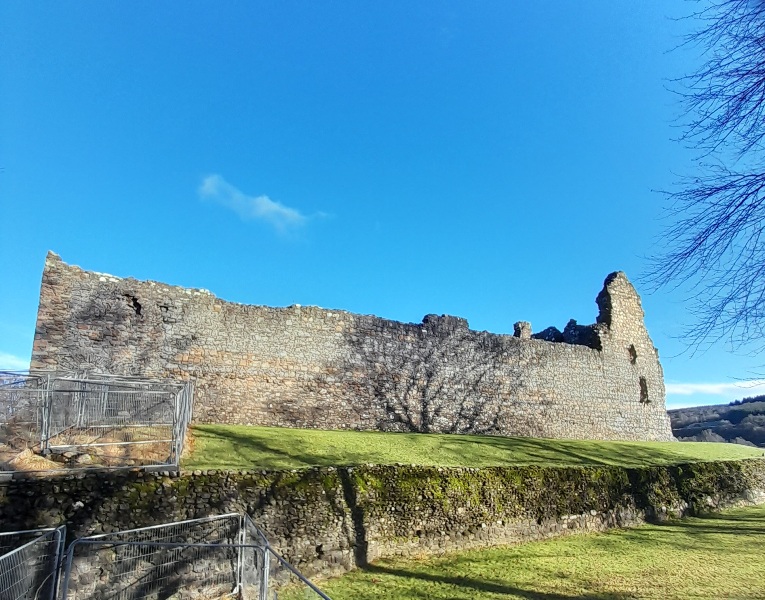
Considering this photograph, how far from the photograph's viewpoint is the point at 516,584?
271 inches

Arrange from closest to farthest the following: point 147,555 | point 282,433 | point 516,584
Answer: point 147,555, point 516,584, point 282,433

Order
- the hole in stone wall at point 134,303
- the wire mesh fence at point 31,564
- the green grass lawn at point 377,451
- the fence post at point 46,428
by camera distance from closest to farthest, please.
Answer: the wire mesh fence at point 31,564
the fence post at point 46,428
the green grass lawn at point 377,451
the hole in stone wall at point 134,303

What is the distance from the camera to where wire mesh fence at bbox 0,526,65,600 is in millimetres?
4391

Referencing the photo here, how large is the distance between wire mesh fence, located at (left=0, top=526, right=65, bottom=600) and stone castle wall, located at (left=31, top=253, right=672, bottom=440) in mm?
6700

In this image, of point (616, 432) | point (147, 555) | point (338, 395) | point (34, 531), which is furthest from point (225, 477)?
point (616, 432)

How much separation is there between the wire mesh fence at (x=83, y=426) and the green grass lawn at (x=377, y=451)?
2.15 feet

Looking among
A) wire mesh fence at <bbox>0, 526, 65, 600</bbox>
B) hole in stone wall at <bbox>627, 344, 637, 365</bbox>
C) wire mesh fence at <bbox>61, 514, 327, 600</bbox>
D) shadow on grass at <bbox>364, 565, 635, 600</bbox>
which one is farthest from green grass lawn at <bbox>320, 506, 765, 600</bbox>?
hole in stone wall at <bbox>627, 344, 637, 365</bbox>

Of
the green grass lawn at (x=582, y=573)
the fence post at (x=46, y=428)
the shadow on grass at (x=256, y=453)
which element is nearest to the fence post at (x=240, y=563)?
the green grass lawn at (x=582, y=573)

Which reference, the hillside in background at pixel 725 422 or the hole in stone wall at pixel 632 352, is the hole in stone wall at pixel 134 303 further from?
the hillside in background at pixel 725 422

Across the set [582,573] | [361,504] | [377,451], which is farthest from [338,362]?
[582,573]

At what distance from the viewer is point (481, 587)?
677 cm

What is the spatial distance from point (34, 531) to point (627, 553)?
354 inches

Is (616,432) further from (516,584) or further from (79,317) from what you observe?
(79,317)

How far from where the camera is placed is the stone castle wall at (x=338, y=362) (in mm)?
11930
